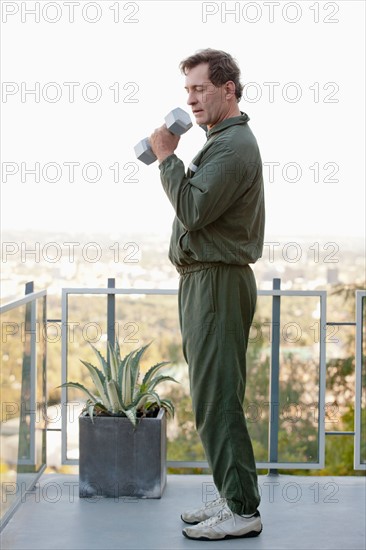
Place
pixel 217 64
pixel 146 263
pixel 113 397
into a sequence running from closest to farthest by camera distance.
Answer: pixel 217 64 < pixel 113 397 < pixel 146 263

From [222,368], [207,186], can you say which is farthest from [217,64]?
[222,368]

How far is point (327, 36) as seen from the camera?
13820mm

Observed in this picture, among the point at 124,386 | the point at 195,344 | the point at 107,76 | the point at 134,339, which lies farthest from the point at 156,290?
the point at 107,76

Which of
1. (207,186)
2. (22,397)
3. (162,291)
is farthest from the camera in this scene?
(162,291)

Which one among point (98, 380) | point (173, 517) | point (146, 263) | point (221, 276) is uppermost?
point (221, 276)

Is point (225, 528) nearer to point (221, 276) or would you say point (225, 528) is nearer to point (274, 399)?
point (221, 276)

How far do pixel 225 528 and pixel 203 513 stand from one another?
7.7 inches

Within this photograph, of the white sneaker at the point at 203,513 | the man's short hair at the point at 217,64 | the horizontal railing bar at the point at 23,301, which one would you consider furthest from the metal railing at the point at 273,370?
the man's short hair at the point at 217,64

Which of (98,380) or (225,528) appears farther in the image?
(98,380)

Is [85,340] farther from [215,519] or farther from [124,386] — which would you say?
[215,519]

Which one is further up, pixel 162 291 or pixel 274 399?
pixel 162 291

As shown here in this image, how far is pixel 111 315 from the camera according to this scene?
13.3 feet

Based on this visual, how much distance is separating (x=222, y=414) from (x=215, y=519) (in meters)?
0.38

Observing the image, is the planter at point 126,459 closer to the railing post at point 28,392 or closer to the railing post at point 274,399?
the railing post at point 28,392
